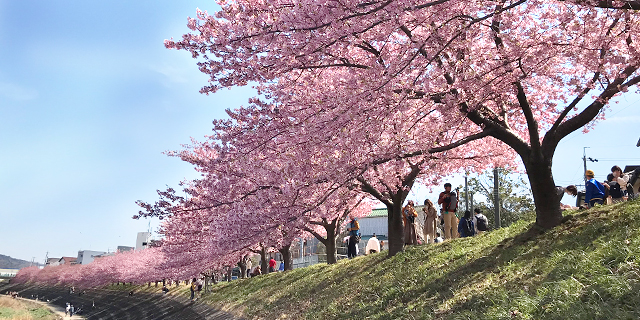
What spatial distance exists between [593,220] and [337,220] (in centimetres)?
1237

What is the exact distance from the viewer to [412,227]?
14266mm

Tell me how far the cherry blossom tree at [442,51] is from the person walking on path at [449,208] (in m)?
3.79

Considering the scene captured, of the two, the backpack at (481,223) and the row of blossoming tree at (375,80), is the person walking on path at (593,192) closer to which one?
the row of blossoming tree at (375,80)

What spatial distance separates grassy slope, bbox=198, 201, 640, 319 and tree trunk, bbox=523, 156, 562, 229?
1.05 feet

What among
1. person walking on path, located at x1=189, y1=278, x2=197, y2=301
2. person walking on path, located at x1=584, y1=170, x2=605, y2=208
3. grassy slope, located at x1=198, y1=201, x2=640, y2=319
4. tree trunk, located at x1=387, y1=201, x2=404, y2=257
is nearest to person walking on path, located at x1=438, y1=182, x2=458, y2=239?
tree trunk, located at x1=387, y1=201, x2=404, y2=257

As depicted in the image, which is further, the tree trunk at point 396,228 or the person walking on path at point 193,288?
the person walking on path at point 193,288

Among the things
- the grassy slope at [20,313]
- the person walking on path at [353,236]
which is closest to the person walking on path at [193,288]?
the person walking on path at [353,236]

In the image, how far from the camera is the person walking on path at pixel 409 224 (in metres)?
14.0

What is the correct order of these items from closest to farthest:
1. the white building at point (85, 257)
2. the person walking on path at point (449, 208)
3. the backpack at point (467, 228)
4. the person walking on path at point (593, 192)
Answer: the person walking on path at point (593, 192) → the person walking on path at point (449, 208) → the backpack at point (467, 228) → the white building at point (85, 257)

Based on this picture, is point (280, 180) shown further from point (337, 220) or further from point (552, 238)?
point (337, 220)

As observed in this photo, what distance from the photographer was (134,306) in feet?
139

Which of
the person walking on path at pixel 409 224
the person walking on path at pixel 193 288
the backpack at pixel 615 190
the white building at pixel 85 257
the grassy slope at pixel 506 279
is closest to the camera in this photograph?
the grassy slope at pixel 506 279

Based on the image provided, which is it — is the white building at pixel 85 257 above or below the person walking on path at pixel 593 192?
below

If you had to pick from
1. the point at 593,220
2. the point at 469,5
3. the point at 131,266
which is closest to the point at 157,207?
the point at 469,5
